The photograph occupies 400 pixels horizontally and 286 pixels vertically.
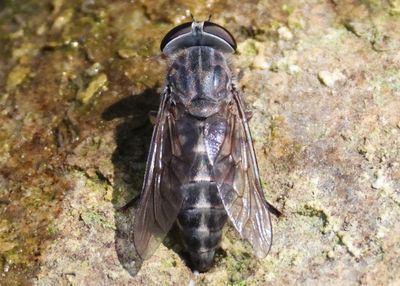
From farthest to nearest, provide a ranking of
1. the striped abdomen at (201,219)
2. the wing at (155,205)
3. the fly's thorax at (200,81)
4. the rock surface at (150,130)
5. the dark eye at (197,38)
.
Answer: the dark eye at (197,38)
the fly's thorax at (200,81)
the rock surface at (150,130)
the wing at (155,205)
the striped abdomen at (201,219)

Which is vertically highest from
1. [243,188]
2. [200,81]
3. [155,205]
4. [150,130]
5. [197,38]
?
[197,38]

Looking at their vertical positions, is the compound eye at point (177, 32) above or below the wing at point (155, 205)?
above

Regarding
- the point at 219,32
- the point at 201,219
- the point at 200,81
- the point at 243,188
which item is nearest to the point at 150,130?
the point at 200,81

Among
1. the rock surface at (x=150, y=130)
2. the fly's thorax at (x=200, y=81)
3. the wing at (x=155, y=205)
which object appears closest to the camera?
the wing at (x=155, y=205)

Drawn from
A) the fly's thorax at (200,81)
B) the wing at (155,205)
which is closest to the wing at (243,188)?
the fly's thorax at (200,81)

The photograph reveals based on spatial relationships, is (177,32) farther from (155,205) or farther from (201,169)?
(155,205)

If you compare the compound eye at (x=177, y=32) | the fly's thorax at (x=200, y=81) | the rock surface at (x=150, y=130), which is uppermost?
the compound eye at (x=177, y=32)

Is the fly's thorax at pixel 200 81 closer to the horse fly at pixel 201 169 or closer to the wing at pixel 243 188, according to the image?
the horse fly at pixel 201 169

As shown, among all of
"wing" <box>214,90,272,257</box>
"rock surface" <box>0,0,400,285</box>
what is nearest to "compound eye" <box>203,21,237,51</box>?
"rock surface" <box>0,0,400,285</box>

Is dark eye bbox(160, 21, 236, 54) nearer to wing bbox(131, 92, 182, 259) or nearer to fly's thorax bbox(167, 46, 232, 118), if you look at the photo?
fly's thorax bbox(167, 46, 232, 118)

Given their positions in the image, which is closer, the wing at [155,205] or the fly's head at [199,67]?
the wing at [155,205]
